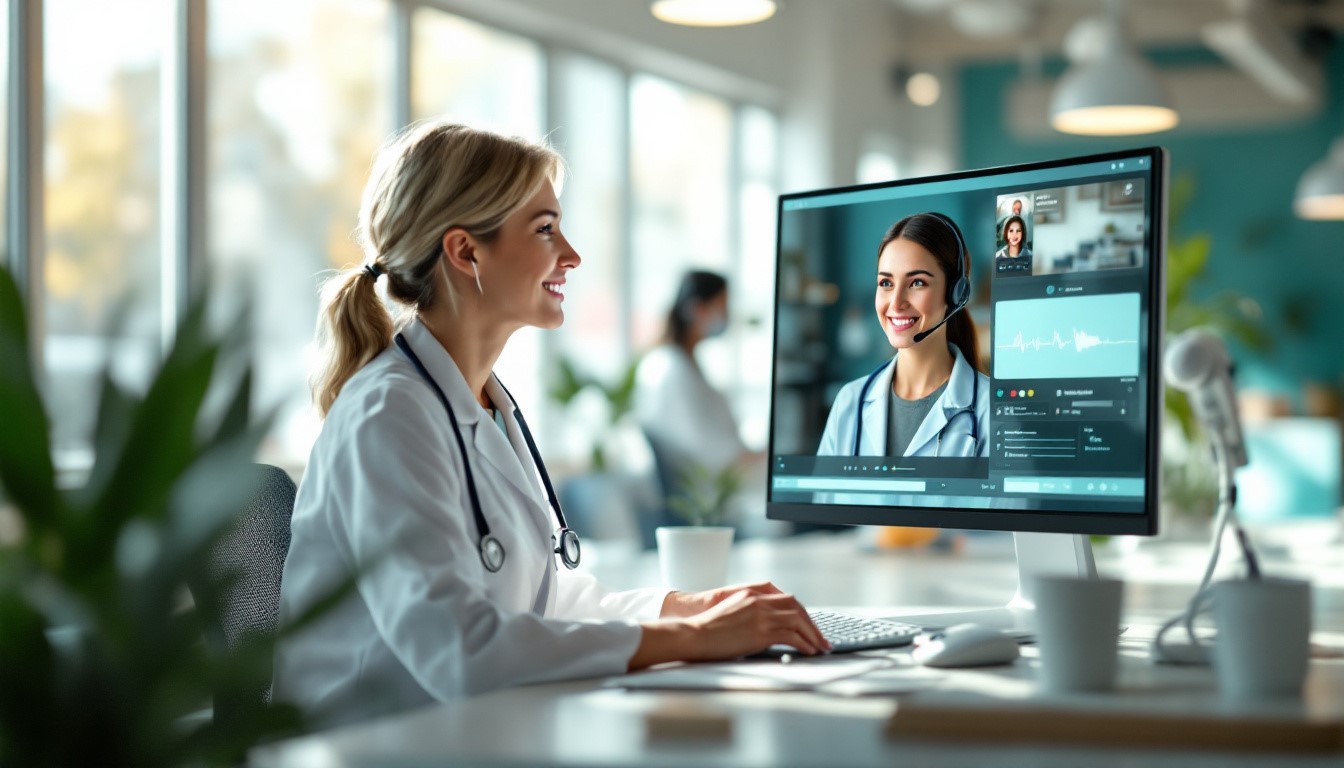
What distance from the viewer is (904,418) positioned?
1.74 m

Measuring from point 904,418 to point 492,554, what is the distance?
1.80ft

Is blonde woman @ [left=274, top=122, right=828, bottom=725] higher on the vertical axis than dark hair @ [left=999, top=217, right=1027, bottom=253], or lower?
lower

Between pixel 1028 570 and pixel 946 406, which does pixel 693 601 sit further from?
pixel 1028 570

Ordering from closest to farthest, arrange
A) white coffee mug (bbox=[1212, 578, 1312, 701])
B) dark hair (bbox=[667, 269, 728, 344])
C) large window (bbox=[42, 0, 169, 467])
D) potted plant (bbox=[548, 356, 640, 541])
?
white coffee mug (bbox=[1212, 578, 1312, 701]), large window (bbox=[42, 0, 169, 467]), potted plant (bbox=[548, 356, 640, 541]), dark hair (bbox=[667, 269, 728, 344])

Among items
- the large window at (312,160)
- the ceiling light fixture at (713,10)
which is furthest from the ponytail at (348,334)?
the ceiling light fixture at (713,10)

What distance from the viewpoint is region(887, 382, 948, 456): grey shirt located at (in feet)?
5.62

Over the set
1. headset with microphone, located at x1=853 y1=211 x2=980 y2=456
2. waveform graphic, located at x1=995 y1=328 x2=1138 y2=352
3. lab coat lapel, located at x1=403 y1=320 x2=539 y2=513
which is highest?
headset with microphone, located at x1=853 y1=211 x2=980 y2=456

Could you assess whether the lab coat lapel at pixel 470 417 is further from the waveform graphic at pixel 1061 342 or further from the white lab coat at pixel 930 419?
the waveform graphic at pixel 1061 342

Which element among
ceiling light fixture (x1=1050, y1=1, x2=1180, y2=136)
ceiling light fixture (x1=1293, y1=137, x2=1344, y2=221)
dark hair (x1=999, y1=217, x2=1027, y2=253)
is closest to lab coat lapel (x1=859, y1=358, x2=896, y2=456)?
dark hair (x1=999, y1=217, x2=1027, y2=253)

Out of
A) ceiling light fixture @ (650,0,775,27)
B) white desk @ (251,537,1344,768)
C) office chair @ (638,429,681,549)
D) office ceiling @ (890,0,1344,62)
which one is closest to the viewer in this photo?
white desk @ (251,537,1344,768)

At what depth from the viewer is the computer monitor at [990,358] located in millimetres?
1539

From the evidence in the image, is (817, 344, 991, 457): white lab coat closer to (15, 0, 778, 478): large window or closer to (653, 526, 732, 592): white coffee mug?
(653, 526, 732, 592): white coffee mug

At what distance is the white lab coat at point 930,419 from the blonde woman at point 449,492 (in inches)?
9.8

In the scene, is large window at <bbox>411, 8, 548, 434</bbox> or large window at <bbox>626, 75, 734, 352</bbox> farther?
large window at <bbox>626, 75, 734, 352</bbox>
